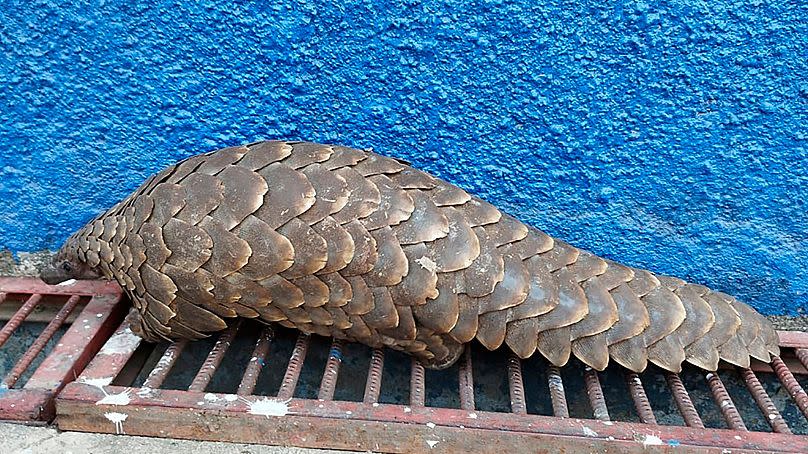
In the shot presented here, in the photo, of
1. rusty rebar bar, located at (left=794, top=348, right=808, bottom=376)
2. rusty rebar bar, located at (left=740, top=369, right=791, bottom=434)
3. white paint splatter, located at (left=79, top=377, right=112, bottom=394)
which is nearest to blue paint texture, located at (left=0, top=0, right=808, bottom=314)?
rusty rebar bar, located at (left=794, top=348, right=808, bottom=376)

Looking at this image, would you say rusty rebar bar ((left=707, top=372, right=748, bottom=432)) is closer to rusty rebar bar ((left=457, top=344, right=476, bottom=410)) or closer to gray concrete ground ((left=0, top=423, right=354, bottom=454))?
rusty rebar bar ((left=457, top=344, right=476, bottom=410))

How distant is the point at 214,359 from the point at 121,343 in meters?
0.23

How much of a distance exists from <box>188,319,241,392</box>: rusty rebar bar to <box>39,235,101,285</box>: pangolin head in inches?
13.1

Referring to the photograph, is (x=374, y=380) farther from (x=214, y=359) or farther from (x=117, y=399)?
(x=117, y=399)

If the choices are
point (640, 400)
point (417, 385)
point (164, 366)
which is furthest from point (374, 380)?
point (640, 400)

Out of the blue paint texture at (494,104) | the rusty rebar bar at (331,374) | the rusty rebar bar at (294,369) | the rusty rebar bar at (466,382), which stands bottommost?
the rusty rebar bar at (294,369)

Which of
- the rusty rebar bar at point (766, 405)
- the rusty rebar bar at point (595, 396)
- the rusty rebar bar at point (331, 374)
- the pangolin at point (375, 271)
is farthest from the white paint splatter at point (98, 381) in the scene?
the rusty rebar bar at point (766, 405)

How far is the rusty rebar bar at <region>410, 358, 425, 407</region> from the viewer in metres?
1.21

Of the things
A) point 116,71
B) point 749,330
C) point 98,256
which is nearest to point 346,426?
point 98,256

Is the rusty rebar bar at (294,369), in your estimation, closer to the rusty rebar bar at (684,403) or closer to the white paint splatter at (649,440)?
the white paint splatter at (649,440)

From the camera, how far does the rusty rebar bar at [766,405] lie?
1189 millimetres

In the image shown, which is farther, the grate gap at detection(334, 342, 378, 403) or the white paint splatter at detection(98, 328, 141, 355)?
the grate gap at detection(334, 342, 378, 403)

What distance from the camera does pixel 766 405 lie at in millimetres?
1251

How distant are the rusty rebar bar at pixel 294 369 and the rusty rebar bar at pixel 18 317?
655 millimetres
